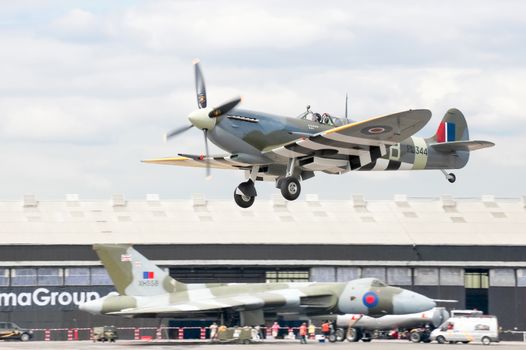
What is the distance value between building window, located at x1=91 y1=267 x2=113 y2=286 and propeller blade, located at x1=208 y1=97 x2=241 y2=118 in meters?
37.7

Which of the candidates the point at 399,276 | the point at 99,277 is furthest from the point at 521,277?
the point at 99,277

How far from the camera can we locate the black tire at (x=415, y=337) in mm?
69562

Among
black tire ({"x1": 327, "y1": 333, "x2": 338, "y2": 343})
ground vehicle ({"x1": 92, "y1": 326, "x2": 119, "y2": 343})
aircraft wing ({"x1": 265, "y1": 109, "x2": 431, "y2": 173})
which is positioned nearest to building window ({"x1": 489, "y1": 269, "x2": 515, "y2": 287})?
black tire ({"x1": 327, "y1": 333, "x2": 338, "y2": 343})

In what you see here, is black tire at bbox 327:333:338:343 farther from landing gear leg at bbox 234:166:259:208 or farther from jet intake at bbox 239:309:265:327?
landing gear leg at bbox 234:166:259:208

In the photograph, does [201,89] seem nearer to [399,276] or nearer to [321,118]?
[321,118]

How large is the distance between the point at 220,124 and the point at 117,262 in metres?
25.0

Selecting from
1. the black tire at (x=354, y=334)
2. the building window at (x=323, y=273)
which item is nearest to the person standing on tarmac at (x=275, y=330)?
the black tire at (x=354, y=334)

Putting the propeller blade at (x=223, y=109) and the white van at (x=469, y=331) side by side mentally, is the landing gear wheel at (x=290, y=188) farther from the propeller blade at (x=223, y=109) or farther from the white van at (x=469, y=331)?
the white van at (x=469, y=331)

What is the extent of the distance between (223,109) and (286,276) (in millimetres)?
39333

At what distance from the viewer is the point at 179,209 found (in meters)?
85.6

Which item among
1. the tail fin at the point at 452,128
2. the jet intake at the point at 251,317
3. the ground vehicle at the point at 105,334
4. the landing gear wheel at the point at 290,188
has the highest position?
the tail fin at the point at 452,128

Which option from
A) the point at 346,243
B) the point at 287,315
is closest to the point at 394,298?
the point at 287,315

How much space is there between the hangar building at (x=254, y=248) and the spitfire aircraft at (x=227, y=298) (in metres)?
10.5

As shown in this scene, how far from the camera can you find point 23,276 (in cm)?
8025
